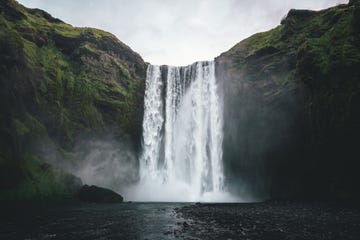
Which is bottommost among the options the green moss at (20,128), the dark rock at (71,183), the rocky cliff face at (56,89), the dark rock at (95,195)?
the dark rock at (95,195)

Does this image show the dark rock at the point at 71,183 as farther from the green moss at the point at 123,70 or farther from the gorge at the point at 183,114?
the green moss at the point at 123,70

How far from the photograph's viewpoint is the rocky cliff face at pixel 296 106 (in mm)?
31656

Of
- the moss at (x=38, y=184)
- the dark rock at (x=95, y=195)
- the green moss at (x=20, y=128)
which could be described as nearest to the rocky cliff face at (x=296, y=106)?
the dark rock at (x=95, y=195)

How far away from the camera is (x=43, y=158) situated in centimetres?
3828

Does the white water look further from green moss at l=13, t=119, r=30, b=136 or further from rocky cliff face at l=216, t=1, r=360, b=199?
green moss at l=13, t=119, r=30, b=136

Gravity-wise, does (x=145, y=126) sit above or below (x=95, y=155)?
above

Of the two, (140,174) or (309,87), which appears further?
(140,174)

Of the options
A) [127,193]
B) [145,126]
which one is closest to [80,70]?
[145,126]

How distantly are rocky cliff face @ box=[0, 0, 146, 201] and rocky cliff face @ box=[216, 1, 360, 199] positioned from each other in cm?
2090

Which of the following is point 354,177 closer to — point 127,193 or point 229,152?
point 229,152

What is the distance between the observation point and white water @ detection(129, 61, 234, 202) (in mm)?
48188

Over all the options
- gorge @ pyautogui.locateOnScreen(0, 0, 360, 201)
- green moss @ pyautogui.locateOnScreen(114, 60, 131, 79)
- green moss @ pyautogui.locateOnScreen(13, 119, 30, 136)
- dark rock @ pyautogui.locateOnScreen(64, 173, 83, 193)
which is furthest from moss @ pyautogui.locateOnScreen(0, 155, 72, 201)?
green moss @ pyautogui.locateOnScreen(114, 60, 131, 79)

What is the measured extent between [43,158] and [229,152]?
30106 millimetres

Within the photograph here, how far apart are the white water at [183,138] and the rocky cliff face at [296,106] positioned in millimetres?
2862
